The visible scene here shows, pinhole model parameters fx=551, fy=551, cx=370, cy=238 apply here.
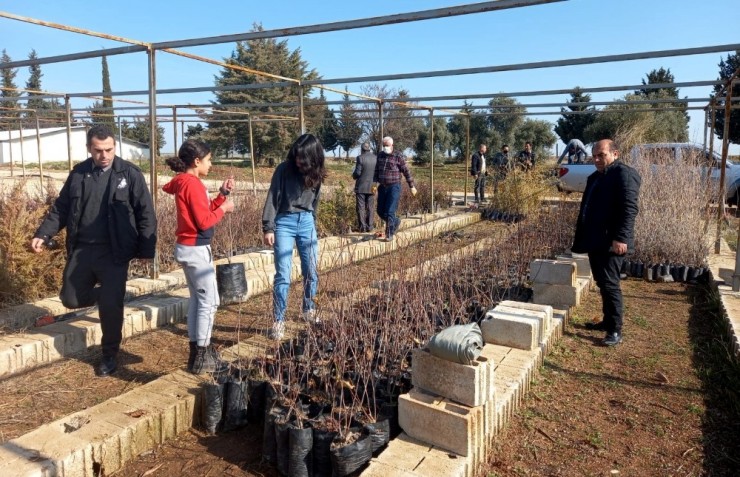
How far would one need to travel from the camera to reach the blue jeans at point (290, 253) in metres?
3.95

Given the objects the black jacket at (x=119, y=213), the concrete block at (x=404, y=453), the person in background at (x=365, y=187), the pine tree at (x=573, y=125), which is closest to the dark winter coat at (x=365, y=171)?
the person in background at (x=365, y=187)

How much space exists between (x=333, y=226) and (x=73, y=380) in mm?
5453

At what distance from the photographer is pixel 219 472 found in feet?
8.30

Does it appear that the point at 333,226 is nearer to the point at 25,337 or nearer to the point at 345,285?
the point at 345,285

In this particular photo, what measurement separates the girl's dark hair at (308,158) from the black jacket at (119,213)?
1.03 m

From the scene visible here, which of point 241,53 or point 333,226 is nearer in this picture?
point 333,226

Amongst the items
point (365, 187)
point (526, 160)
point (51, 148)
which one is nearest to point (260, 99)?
point (51, 148)

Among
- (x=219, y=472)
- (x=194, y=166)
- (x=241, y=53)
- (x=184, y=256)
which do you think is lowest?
(x=219, y=472)

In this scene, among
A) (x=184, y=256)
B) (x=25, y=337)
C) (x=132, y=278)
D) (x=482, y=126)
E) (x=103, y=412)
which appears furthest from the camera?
(x=482, y=126)

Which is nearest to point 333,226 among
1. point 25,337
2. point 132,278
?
point 132,278

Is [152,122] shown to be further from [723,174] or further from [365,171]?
[723,174]

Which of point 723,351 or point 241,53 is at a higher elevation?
point 241,53

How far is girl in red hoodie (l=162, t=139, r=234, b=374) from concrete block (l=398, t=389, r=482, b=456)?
1316mm

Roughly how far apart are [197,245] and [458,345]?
5.84 feet
